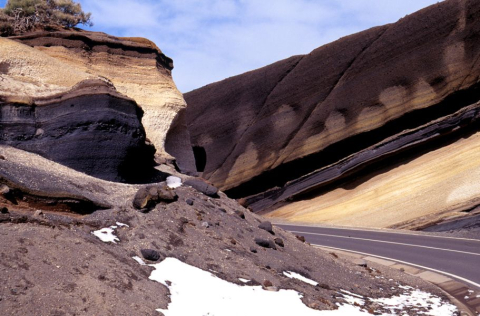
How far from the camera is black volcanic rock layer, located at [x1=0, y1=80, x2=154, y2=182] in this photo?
12438 millimetres

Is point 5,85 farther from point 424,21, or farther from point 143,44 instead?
point 424,21

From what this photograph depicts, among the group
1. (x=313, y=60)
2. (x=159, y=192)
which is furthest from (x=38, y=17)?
(x=313, y=60)

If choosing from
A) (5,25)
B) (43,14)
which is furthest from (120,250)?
(43,14)

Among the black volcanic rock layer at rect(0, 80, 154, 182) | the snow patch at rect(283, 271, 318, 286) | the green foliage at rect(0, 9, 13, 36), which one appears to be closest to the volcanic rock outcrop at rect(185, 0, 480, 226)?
the snow patch at rect(283, 271, 318, 286)

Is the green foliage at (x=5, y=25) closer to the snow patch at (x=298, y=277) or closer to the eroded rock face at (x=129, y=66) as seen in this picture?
the eroded rock face at (x=129, y=66)

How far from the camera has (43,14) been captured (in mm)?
22906

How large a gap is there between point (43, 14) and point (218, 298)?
18.8 meters

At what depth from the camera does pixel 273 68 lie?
42719mm

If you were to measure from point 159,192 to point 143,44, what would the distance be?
39.9ft

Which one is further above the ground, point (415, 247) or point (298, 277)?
point (298, 277)

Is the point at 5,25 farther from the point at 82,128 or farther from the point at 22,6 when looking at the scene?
the point at 82,128

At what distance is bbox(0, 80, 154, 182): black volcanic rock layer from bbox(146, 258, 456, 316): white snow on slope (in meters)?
4.77

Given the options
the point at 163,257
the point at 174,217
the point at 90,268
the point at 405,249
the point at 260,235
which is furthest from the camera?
the point at 405,249

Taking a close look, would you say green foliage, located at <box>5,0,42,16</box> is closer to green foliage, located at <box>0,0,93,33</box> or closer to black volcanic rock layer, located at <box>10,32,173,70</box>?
green foliage, located at <box>0,0,93,33</box>
